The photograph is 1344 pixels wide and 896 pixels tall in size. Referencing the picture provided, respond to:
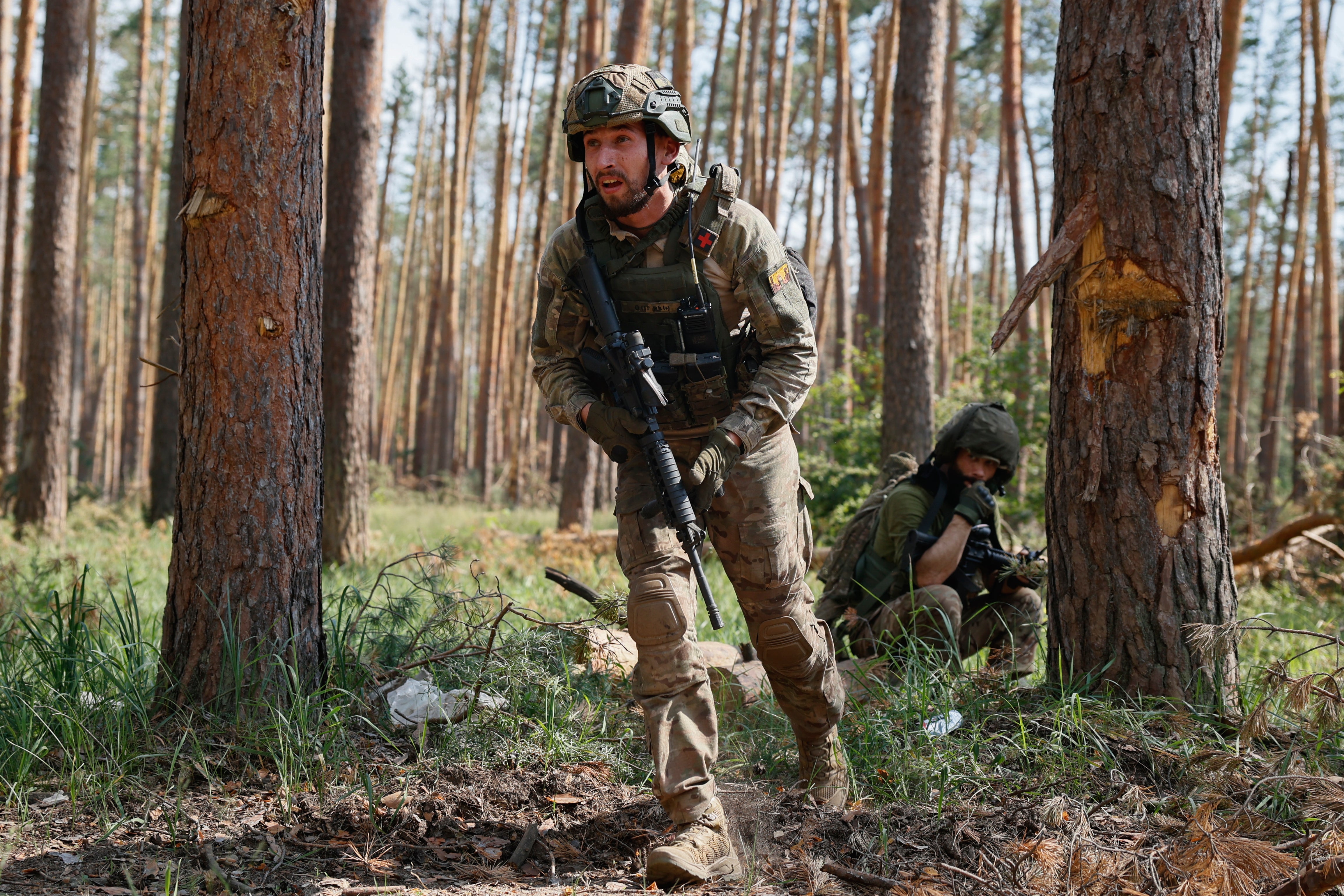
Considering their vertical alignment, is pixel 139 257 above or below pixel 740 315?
above

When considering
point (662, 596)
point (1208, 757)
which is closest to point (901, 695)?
point (1208, 757)

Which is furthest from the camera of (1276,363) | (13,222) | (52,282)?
(1276,363)

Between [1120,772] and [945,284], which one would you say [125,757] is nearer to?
[1120,772]

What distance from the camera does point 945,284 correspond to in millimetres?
32625

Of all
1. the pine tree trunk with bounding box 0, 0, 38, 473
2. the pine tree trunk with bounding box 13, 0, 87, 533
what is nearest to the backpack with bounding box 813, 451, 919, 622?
the pine tree trunk with bounding box 13, 0, 87, 533

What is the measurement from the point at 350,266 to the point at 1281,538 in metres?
6.85

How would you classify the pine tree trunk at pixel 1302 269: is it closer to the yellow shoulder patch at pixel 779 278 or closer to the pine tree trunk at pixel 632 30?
the pine tree trunk at pixel 632 30

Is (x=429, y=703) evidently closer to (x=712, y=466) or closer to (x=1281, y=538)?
(x=712, y=466)

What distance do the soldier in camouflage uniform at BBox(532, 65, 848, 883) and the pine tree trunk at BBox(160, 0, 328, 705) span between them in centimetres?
93

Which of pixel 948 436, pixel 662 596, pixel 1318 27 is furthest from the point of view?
pixel 1318 27

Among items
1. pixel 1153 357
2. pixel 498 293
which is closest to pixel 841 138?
pixel 498 293

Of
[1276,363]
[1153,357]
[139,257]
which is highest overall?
[139,257]

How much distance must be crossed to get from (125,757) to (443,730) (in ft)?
3.21

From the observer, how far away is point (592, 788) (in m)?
3.25
